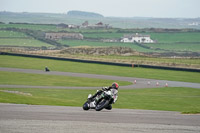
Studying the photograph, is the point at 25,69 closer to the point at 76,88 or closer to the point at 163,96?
the point at 76,88

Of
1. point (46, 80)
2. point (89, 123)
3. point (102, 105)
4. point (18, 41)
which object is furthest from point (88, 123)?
point (18, 41)

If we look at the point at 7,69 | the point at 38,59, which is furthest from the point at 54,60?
the point at 7,69

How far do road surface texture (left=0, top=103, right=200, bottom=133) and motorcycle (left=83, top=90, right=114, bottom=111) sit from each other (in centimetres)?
175

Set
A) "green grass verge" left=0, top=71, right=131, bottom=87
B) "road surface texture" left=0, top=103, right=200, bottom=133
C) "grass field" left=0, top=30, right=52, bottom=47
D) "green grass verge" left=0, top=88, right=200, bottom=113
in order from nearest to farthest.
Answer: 1. "road surface texture" left=0, top=103, right=200, bottom=133
2. "green grass verge" left=0, top=88, right=200, bottom=113
3. "green grass verge" left=0, top=71, right=131, bottom=87
4. "grass field" left=0, top=30, right=52, bottom=47

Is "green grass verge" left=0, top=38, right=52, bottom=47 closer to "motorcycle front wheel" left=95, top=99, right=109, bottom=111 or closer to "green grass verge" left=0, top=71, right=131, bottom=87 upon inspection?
"green grass verge" left=0, top=71, right=131, bottom=87

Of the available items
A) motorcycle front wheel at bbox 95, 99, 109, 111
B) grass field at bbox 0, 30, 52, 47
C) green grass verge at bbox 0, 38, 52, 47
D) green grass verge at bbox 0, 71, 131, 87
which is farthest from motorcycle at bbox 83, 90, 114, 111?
green grass verge at bbox 0, 38, 52, 47

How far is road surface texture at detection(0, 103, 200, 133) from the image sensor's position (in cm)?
1780

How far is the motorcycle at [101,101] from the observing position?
24.5 meters

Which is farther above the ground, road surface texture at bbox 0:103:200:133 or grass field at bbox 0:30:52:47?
road surface texture at bbox 0:103:200:133

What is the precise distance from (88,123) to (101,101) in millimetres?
5884

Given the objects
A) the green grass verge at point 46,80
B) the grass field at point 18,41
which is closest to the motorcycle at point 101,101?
the green grass verge at point 46,80

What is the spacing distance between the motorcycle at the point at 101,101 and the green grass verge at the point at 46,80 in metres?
32.2

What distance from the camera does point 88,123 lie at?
63.4 ft

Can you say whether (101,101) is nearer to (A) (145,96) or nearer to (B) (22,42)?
(A) (145,96)
